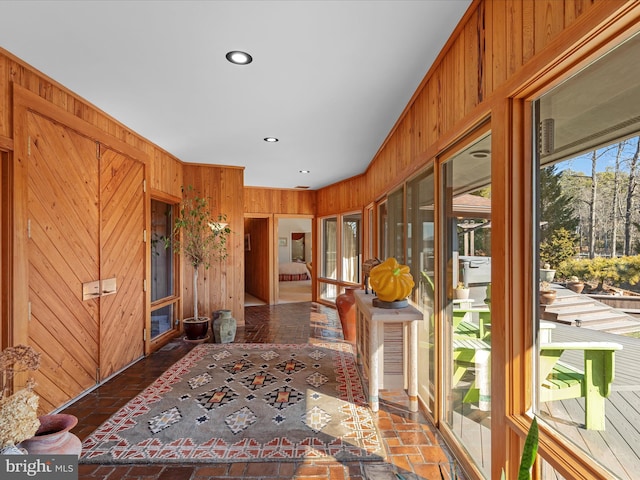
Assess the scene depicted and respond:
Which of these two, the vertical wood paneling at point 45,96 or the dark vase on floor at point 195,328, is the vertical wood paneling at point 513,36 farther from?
the dark vase on floor at point 195,328

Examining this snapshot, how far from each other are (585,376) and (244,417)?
7.62 ft

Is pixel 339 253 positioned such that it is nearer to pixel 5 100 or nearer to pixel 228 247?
pixel 228 247

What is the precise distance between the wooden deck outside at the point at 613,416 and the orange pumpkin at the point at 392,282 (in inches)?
54.9

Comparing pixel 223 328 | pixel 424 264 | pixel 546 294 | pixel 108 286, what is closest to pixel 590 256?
pixel 546 294

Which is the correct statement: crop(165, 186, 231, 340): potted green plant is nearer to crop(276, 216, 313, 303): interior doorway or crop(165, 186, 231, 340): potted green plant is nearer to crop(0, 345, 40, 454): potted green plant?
crop(0, 345, 40, 454): potted green plant

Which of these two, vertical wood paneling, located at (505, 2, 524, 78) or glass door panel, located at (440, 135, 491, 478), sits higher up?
vertical wood paneling, located at (505, 2, 524, 78)

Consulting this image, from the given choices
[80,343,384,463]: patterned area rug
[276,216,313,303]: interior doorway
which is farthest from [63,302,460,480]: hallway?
[276,216,313,303]: interior doorway

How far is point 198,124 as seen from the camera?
142 inches

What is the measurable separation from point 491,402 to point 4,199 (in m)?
3.30

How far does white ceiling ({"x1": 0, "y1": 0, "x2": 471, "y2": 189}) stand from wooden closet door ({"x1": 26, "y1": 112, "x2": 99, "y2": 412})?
57 centimetres

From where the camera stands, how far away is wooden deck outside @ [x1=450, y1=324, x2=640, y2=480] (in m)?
0.96

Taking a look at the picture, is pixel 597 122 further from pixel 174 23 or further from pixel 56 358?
pixel 56 358

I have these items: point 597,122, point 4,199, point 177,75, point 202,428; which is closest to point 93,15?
point 177,75

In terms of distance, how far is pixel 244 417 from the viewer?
2.61 meters
